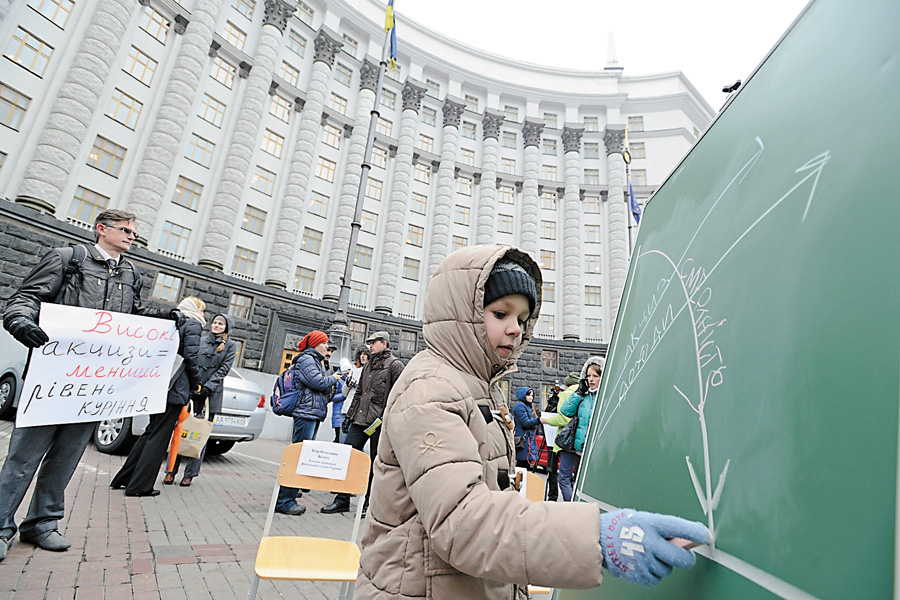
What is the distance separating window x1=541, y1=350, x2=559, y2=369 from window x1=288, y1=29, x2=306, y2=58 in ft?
63.9

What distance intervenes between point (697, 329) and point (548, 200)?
26.3 m

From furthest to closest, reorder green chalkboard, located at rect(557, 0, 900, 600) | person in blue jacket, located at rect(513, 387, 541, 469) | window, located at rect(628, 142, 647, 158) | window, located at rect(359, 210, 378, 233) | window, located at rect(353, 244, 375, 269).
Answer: window, located at rect(628, 142, 647, 158), window, located at rect(359, 210, 378, 233), window, located at rect(353, 244, 375, 269), person in blue jacket, located at rect(513, 387, 541, 469), green chalkboard, located at rect(557, 0, 900, 600)

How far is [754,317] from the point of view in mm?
688

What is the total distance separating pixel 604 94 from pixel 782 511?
105 feet

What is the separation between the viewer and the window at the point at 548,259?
960 inches

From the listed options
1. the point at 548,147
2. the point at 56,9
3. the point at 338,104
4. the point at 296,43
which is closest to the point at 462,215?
the point at 548,147

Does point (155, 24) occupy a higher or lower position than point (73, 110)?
higher

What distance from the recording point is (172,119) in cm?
1517

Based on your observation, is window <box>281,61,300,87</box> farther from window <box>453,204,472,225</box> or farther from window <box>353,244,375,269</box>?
window <box>453,204,472,225</box>

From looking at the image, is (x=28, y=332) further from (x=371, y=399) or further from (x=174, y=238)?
(x=174, y=238)

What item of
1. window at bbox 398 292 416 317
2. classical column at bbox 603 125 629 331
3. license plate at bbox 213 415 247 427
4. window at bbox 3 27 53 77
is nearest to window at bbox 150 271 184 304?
window at bbox 3 27 53 77

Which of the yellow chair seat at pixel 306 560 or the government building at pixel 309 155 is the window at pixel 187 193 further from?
the yellow chair seat at pixel 306 560

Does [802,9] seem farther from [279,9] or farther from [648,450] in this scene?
[279,9]

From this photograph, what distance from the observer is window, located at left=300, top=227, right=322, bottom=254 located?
19047 millimetres
